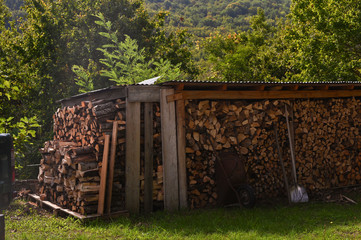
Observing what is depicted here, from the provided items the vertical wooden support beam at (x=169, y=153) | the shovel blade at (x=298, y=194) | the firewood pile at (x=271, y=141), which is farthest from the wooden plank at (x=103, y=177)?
the shovel blade at (x=298, y=194)

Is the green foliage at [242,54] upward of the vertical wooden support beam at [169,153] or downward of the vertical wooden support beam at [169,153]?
upward

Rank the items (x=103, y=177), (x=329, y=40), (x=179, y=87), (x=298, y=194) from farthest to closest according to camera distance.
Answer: (x=329, y=40), (x=298, y=194), (x=179, y=87), (x=103, y=177)

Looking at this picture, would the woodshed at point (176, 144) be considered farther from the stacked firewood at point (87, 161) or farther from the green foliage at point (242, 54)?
the green foliage at point (242, 54)

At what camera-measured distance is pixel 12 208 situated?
854 cm

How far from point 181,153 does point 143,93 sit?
1.44 meters

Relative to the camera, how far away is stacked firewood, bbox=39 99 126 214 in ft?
23.5

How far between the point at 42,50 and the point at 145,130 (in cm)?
1113

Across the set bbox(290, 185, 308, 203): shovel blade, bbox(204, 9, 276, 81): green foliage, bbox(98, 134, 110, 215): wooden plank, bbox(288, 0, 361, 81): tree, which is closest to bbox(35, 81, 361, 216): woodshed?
bbox(98, 134, 110, 215): wooden plank

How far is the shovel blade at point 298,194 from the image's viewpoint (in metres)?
8.54

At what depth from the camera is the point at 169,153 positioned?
7.73 m

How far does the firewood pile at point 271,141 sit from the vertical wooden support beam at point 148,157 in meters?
0.78

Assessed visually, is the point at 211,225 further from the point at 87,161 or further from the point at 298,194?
the point at 298,194

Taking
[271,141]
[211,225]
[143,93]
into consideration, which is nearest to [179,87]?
[143,93]

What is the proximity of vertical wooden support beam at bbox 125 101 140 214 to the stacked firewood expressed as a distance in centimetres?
12
